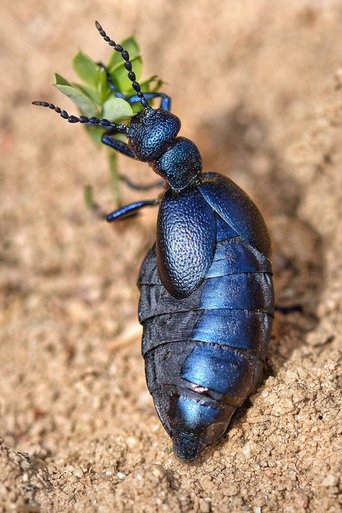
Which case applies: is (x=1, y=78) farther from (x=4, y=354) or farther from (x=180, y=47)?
(x=4, y=354)

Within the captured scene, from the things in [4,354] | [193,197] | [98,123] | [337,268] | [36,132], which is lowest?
[4,354]

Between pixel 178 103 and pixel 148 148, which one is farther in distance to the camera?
pixel 178 103

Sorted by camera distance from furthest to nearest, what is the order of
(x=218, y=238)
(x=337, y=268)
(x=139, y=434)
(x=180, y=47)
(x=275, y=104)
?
(x=180, y=47), (x=275, y=104), (x=337, y=268), (x=139, y=434), (x=218, y=238)

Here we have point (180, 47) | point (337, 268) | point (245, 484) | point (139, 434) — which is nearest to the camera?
point (245, 484)

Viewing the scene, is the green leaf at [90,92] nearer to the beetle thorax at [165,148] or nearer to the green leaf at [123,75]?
the green leaf at [123,75]

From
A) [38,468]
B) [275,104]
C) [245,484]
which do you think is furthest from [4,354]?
[275,104]

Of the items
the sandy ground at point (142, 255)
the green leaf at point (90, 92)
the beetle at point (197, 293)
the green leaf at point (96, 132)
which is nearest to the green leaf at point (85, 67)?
the green leaf at point (90, 92)

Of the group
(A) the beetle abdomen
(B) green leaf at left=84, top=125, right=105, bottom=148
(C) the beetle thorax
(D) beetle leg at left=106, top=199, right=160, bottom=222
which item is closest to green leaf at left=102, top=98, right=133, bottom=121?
(C) the beetle thorax
